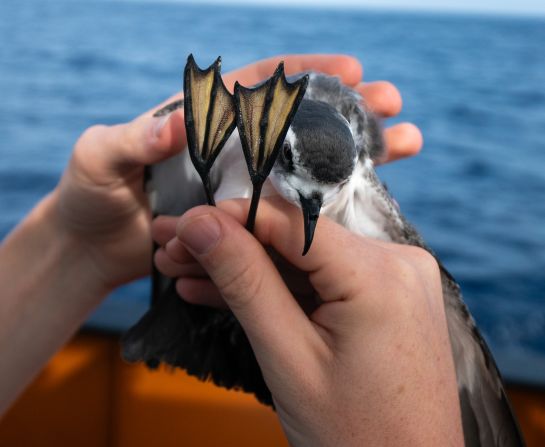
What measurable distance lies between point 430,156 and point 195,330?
12.5 meters

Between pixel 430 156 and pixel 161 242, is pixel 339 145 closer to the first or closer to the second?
pixel 161 242

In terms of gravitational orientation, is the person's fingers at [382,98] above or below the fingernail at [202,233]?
below

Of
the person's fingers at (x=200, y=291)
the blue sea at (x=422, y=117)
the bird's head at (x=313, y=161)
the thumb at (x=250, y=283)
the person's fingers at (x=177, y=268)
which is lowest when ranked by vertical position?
the blue sea at (x=422, y=117)

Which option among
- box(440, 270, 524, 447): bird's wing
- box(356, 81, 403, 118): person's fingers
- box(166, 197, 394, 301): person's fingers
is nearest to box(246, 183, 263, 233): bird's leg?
box(166, 197, 394, 301): person's fingers

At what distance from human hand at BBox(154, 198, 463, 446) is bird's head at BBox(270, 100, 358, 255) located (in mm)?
115

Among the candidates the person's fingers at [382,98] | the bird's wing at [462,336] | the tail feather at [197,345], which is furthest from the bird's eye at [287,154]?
the person's fingers at [382,98]

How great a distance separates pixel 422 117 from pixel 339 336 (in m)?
16.3

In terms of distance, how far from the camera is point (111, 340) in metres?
3.05

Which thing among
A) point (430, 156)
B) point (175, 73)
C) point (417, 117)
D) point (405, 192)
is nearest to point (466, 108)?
point (417, 117)

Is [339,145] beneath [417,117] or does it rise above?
above

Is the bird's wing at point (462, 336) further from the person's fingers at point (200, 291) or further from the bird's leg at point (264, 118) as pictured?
the bird's leg at point (264, 118)

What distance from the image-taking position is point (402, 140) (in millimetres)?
2512

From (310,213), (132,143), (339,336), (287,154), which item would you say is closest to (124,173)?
(132,143)

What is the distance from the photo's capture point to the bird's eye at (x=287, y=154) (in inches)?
59.6
